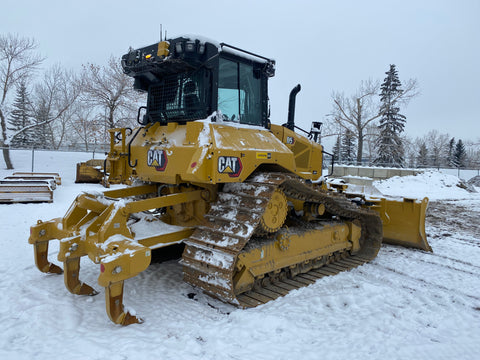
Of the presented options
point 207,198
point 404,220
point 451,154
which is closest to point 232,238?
point 207,198

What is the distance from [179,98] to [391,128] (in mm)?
32842

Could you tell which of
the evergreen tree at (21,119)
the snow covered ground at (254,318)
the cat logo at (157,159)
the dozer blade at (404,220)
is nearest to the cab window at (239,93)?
the cat logo at (157,159)

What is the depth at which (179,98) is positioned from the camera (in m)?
5.05

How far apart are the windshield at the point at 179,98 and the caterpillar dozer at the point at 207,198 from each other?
0.05ft

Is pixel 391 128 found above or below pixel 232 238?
above

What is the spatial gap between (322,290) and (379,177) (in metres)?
20.2

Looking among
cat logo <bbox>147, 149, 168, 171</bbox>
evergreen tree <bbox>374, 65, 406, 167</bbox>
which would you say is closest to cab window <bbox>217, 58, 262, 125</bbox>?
cat logo <bbox>147, 149, 168, 171</bbox>

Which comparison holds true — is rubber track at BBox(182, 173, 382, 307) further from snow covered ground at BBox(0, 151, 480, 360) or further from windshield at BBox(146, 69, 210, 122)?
windshield at BBox(146, 69, 210, 122)

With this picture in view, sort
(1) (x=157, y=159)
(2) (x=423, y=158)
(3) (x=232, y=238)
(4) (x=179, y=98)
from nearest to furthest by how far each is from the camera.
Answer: (3) (x=232, y=238), (1) (x=157, y=159), (4) (x=179, y=98), (2) (x=423, y=158)

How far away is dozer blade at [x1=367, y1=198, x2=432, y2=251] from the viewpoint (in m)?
7.02

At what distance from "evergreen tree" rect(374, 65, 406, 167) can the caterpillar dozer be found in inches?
1147

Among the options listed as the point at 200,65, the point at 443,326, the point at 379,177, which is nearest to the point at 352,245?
the point at 443,326

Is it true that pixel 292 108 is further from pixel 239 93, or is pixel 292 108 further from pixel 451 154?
pixel 451 154

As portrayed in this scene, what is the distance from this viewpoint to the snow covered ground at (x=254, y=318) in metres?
3.22
